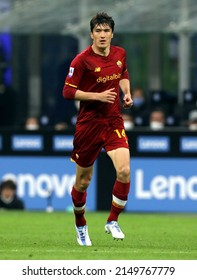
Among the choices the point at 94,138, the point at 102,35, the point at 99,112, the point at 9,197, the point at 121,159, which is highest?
the point at 102,35

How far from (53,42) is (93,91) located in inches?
561

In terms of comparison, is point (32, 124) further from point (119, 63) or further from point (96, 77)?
point (96, 77)

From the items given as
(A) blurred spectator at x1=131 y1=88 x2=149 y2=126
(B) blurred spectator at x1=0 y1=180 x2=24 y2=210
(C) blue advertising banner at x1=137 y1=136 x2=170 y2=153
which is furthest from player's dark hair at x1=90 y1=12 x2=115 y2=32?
(A) blurred spectator at x1=131 y1=88 x2=149 y2=126

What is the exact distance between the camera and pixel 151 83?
92.6 feet

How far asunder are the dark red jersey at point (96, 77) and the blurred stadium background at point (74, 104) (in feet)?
27.6

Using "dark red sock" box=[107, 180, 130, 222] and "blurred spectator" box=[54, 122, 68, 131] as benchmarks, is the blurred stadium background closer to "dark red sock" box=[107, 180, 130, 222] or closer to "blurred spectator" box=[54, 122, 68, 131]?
"blurred spectator" box=[54, 122, 68, 131]

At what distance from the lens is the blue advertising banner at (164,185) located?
2314 centimetres

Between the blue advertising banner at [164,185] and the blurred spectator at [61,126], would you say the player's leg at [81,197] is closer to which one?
the blue advertising banner at [164,185]

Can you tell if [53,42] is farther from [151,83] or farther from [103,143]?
[103,143]

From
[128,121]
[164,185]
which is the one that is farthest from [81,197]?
[128,121]

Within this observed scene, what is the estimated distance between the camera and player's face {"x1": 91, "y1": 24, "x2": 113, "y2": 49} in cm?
1459

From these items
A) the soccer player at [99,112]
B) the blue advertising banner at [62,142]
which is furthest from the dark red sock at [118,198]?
the blue advertising banner at [62,142]

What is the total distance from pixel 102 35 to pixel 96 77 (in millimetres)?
Answer: 454

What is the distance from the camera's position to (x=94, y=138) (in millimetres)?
14891
